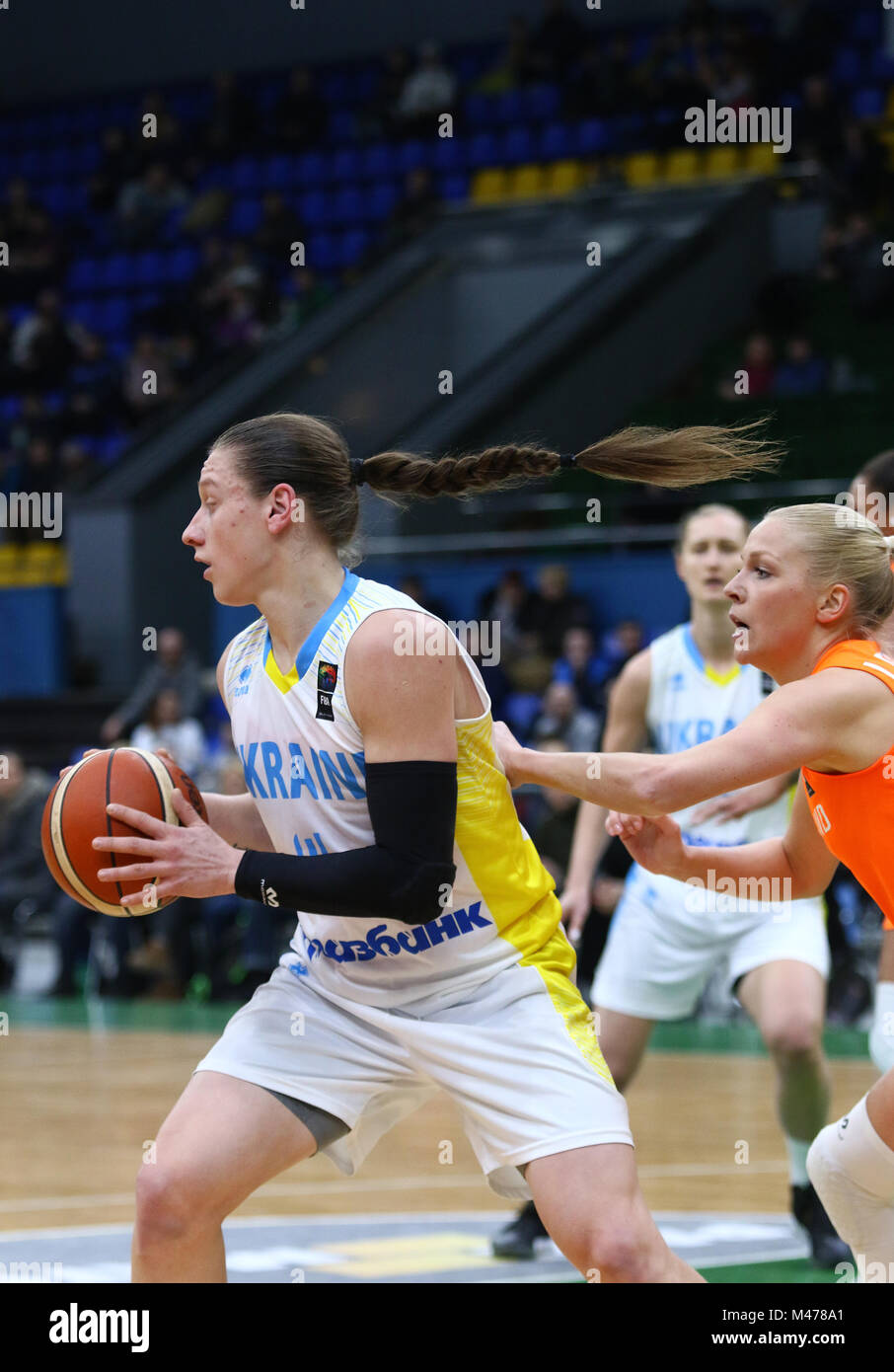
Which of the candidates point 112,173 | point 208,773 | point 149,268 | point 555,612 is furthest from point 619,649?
point 112,173

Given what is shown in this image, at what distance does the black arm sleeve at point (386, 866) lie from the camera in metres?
3.13

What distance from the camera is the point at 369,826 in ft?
11.0

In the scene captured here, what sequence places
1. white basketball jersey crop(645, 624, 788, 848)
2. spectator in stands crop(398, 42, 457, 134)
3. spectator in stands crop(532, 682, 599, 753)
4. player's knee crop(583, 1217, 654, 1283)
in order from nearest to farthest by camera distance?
player's knee crop(583, 1217, 654, 1283) → white basketball jersey crop(645, 624, 788, 848) → spectator in stands crop(532, 682, 599, 753) → spectator in stands crop(398, 42, 457, 134)

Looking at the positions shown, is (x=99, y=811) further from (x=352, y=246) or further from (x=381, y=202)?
(x=381, y=202)

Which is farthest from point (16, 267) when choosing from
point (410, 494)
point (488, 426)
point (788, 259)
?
point (410, 494)

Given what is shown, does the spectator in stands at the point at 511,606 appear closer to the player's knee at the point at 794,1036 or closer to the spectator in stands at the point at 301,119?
the player's knee at the point at 794,1036

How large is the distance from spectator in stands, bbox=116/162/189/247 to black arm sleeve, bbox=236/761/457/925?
17557mm

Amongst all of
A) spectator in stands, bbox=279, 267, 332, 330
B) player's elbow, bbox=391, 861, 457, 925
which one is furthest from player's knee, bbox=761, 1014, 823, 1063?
spectator in stands, bbox=279, 267, 332, 330

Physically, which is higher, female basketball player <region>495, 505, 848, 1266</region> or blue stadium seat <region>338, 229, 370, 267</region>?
blue stadium seat <region>338, 229, 370, 267</region>

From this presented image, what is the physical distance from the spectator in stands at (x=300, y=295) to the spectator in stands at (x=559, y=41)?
3.04 metres

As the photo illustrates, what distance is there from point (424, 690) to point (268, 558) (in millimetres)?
422

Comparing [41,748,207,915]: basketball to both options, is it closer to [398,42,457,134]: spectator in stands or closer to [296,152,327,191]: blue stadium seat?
[398,42,457,134]: spectator in stands

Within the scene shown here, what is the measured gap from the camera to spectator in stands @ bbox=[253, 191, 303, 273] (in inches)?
716
